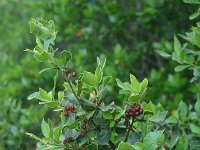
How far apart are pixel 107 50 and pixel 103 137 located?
3168mm

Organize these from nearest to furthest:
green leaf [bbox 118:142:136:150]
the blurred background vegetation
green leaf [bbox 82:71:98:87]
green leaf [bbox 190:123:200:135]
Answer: green leaf [bbox 118:142:136:150] < green leaf [bbox 82:71:98:87] < green leaf [bbox 190:123:200:135] < the blurred background vegetation

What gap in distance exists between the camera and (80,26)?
16.2 ft

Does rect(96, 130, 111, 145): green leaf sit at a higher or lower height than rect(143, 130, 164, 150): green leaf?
lower

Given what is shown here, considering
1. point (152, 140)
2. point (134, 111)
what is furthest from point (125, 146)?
point (134, 111)

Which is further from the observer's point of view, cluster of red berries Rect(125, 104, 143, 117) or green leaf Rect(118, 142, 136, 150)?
cluster of red berries Rect(125, 104, 143, 117)

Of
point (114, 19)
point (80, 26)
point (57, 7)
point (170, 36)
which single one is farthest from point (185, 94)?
point (57, 7)

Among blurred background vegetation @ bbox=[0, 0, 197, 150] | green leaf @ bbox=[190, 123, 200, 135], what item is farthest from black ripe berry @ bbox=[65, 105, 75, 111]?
blurred background vegetation @ bbox=[0, 0, 197, 150]

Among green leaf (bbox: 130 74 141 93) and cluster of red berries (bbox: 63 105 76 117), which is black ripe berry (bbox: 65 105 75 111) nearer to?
cluster of red berries (bbox: 63 105 76 117)

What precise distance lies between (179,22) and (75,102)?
2582 mm

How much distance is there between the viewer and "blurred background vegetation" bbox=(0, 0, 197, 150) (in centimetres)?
402

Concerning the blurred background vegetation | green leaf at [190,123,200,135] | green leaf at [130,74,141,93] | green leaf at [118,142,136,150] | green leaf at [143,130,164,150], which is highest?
green leaf at [130,74,141,93]

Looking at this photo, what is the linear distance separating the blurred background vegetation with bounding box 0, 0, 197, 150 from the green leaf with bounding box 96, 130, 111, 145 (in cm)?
203

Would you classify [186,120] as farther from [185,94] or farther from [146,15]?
[146,15]

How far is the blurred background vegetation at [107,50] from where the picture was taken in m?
4.02
